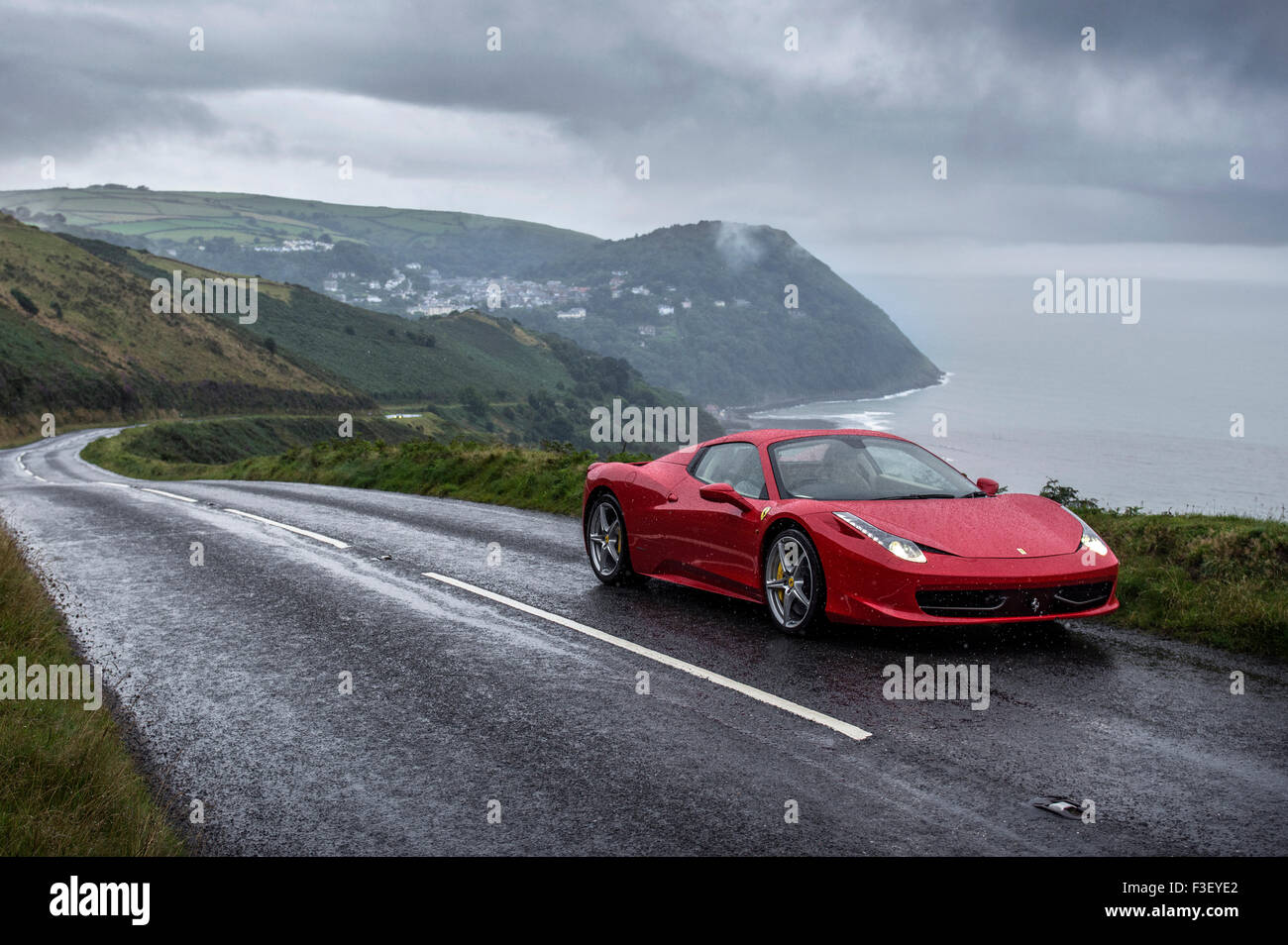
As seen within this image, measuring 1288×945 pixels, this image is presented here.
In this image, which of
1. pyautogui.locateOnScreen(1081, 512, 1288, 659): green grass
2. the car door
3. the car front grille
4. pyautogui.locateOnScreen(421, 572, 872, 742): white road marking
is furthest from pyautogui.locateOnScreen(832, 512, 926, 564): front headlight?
pyautogui.locateOnScreen(1081, 512, 1288, 659): green grass

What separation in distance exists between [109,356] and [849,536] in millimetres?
108135

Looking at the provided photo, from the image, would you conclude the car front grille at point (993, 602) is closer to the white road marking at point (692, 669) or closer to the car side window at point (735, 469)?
the white road marking at point (692, 669)

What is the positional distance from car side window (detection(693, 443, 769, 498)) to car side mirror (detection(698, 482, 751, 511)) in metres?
0.16

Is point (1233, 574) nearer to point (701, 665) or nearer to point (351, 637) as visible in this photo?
point (701, 665)

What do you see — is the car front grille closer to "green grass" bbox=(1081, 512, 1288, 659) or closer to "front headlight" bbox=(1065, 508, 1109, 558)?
"front headlight" bbox=(1065, 508, 1109, 558)

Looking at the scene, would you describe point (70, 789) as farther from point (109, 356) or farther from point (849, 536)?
point (109, 356)

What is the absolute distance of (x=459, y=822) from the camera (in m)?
4.41

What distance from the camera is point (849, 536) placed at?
7234 mm

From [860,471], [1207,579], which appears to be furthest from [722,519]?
[1207,579]

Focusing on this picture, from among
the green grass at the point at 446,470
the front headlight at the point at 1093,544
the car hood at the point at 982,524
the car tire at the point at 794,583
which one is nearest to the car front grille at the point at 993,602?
the car hood at the point at 982,524

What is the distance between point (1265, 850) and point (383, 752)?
3.77 m

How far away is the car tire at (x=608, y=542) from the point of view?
9.66 metres

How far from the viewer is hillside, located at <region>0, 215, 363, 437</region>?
91.2 metres

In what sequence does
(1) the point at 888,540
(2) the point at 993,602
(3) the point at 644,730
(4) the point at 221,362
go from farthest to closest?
(4) the point at 221,362, (1) the point at 888,540, (2) the point at 993,602, (3) the point at 644,730
